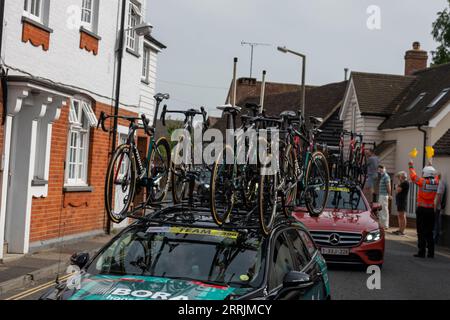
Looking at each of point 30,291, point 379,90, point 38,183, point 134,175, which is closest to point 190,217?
point 134,175

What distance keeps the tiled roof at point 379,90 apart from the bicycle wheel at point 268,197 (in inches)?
1052

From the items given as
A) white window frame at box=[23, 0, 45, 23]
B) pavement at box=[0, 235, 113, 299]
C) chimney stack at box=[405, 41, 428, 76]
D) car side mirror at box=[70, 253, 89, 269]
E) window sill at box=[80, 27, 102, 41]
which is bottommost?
pavement at box=[0, 235, 113, 299]

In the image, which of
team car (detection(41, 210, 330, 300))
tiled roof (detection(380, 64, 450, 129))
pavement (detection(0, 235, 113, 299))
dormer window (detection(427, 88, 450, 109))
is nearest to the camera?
team car (detection(41, 210, 330, 300))

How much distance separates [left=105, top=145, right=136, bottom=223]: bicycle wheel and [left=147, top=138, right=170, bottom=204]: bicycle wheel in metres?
0.21

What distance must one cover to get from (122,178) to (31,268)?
5.20 m

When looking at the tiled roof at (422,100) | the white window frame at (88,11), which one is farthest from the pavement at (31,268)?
the tiled roof at (422,100)

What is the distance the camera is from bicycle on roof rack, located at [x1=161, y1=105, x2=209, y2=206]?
7.41 metres

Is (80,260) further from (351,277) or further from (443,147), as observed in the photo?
(443,147)

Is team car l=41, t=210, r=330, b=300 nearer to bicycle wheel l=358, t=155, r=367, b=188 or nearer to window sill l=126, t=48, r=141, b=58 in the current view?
bicycle wheel l=358, t=155, r=367, b=188

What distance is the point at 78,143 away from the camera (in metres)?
16.3

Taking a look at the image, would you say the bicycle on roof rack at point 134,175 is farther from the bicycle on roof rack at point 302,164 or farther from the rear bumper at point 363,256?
the rear bumper at point 363,256

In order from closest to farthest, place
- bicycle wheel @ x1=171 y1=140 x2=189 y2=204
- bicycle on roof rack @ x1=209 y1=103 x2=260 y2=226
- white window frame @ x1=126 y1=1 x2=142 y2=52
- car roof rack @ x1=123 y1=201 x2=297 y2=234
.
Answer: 1. car roof rack @ x1=123 y1=201 x2=297 y2=234
2. bicycle on roof rack @ x1=209 y1=103 x2=260 y2=226
3. bicycle wheel @ x1=171 y1=140 x2=189 y2=204
4. white window frame @ x1=126 y1=1 x2=142 y2=52

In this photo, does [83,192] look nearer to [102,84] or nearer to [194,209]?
[102,84]

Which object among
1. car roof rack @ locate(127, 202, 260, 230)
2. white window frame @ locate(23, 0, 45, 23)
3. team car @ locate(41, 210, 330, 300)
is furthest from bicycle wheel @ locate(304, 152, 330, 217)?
white window frame @ locate(23, 0, 45, 23)
